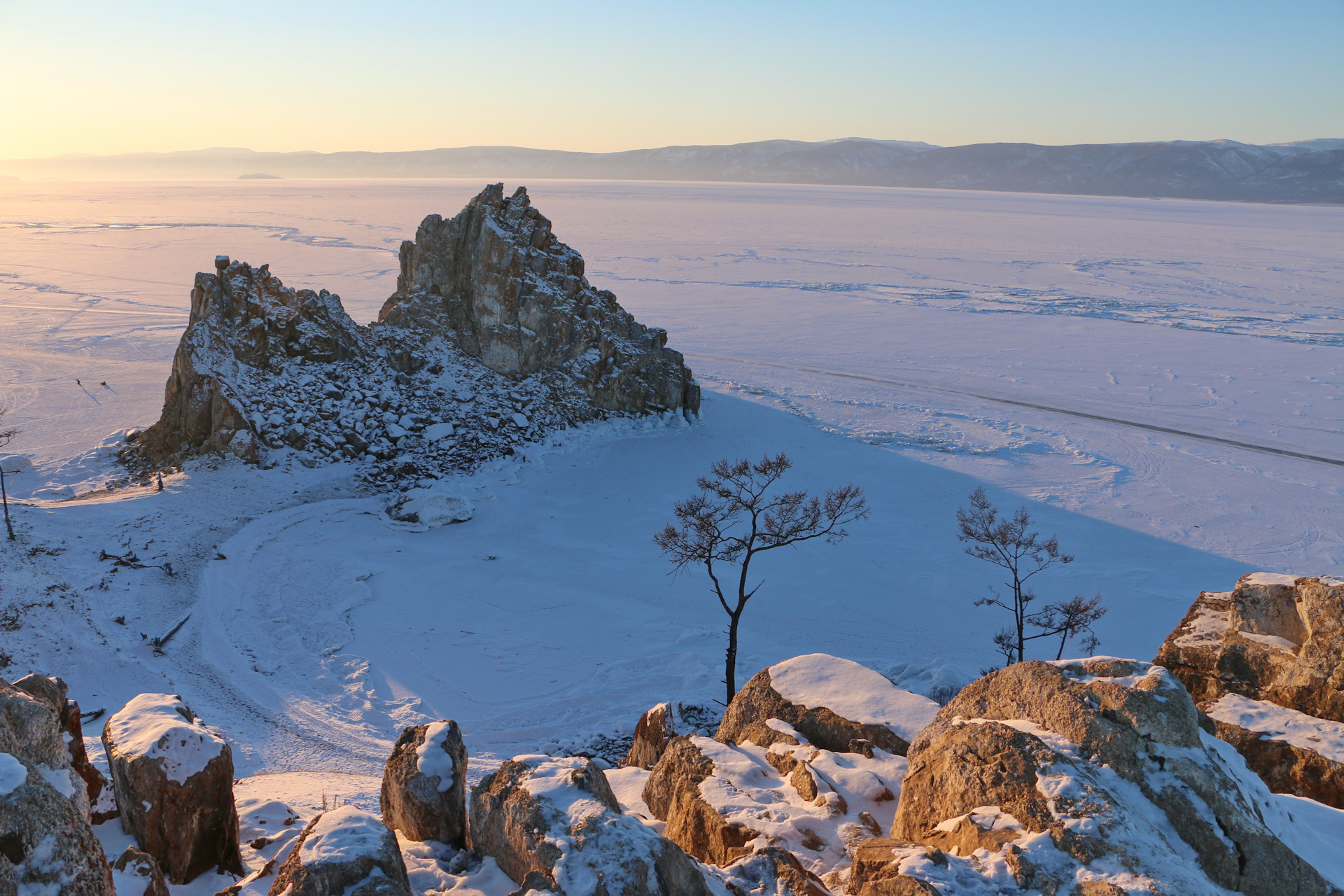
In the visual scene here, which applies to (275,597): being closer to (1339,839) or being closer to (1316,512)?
(1339,839)

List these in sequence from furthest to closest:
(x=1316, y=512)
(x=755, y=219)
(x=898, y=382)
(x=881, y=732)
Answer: (x=755, y=219) → (x=898, y=382) → (x=1316, y=512) → (x=881, y=732)

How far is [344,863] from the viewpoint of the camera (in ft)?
23.7

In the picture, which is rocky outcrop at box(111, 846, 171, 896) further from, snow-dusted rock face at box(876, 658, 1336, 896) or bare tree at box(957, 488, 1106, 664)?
bare tree at box(957, 488, 1106, 664)

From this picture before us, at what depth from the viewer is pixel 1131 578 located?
23.2 m

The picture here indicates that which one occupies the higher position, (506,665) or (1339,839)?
(1339,839)

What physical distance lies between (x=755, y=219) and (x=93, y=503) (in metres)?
120

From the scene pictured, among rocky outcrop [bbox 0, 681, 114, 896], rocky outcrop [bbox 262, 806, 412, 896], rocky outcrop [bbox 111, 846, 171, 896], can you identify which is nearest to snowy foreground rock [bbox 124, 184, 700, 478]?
rocky outcrop [bbox 111, 846, 171, 896]

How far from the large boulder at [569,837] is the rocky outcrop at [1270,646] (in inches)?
338

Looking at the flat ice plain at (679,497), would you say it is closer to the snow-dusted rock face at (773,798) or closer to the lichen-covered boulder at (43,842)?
the snow-dusted rock face at (773,798)

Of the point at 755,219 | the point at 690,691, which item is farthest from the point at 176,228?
the point at 690,691

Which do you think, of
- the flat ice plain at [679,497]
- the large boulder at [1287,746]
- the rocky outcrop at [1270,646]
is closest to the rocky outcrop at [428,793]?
the flat ice plain at [679,497]

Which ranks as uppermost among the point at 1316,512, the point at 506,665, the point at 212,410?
the point at 212,410

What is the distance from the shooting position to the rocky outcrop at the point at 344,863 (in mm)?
7070

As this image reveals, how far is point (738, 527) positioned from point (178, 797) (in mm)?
18682
